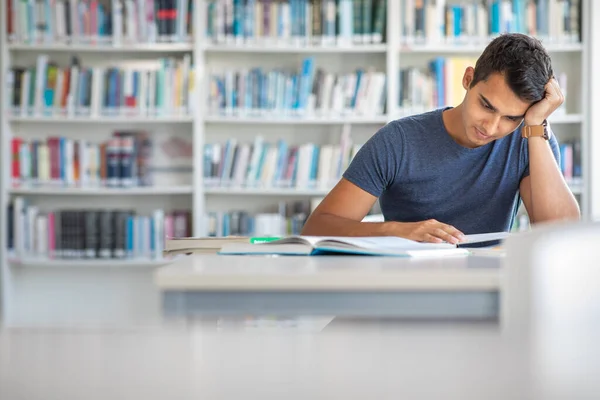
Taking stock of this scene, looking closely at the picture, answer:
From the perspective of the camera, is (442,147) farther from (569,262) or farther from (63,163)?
(63,163)

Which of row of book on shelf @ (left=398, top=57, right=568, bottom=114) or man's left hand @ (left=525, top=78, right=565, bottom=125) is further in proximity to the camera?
row of book on shelf @ (left=398, top=57, right=568, bottom=114)

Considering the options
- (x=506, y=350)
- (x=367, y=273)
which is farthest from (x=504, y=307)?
(x=367, y=273)

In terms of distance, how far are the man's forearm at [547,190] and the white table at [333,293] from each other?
39.5 inches

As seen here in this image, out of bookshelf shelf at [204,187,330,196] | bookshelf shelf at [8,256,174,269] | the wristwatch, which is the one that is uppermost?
the wristwatch

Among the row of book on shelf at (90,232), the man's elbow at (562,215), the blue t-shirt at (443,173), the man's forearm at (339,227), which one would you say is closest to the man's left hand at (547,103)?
the blue t-shirt at (443,173)

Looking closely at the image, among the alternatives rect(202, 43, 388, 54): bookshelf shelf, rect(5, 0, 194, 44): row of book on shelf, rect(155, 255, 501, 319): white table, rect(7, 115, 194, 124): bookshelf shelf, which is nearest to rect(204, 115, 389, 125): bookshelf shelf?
rect(7, 115, 194, 124): bookshelf shelf

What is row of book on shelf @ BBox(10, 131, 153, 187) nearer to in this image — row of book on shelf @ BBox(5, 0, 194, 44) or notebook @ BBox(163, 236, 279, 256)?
row of book on shelf @ BBox(5, 0, 194, 44)

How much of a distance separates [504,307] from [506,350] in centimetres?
12

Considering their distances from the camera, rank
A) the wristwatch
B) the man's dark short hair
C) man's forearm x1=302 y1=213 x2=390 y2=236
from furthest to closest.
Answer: the wristwatch < the man's dark short hair < man's forearm x1=302 y1=213 x2=390 y2=236

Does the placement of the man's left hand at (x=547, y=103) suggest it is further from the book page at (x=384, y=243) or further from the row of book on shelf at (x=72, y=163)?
the row of book on shelf at (x=72, y=163)

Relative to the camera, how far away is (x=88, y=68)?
4.19 m

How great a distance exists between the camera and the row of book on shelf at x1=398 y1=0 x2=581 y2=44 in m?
4.09

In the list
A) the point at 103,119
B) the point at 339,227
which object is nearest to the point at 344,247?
the point at 339,227

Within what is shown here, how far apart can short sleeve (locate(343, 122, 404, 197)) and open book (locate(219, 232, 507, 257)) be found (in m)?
0.54
